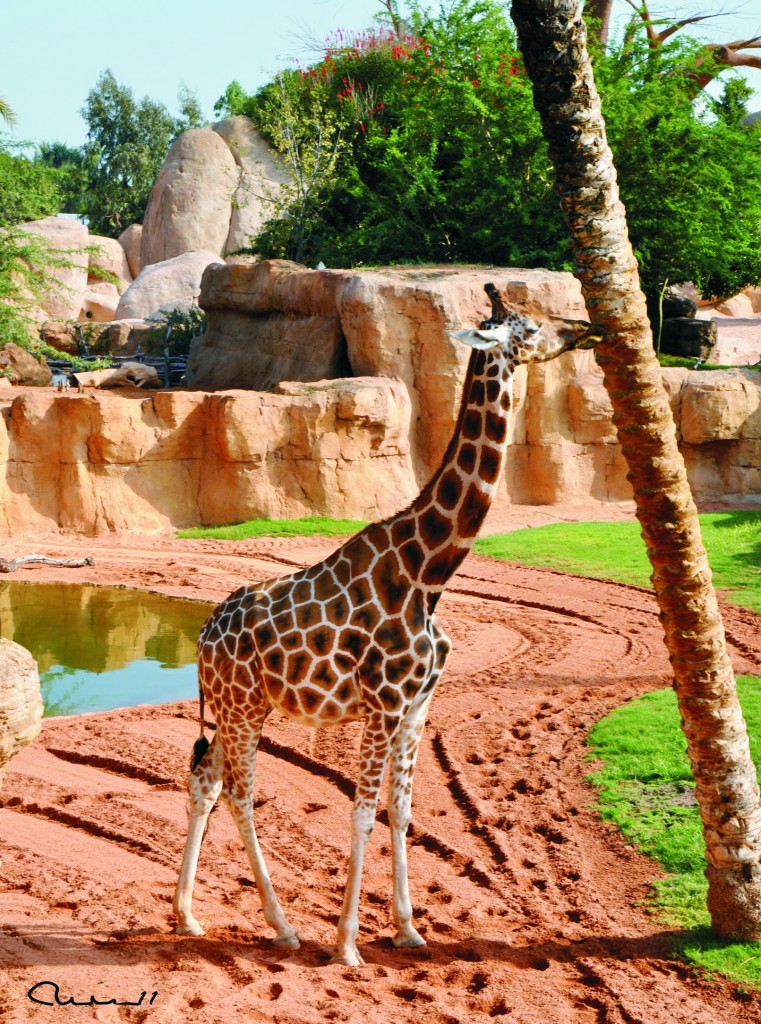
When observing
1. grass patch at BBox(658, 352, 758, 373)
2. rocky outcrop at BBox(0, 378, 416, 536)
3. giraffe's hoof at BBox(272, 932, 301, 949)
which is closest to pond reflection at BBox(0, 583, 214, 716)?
rocky outcrop at BBox(0, 378, 416, 536)

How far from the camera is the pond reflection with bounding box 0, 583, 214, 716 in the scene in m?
10.0

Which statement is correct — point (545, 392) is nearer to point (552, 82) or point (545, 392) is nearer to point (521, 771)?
point (521, 771)

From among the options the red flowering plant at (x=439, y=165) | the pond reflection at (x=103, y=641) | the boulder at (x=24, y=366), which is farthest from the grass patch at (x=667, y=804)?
the boulder at (x=24, y=366)

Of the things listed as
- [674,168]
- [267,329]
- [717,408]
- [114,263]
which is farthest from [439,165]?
Answer: [114,263]

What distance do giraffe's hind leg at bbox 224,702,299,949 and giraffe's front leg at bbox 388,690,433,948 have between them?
20.9 inches

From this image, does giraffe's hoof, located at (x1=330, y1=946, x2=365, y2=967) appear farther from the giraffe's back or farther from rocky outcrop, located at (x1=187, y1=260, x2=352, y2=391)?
rocky outcrop, located at (x1=187, y1=260, x2=352, y2=391)

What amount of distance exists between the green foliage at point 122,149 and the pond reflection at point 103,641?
123ft

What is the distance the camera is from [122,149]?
48000 mm

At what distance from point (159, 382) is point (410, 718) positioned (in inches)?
824

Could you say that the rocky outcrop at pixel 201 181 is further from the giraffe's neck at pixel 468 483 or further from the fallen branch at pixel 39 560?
the giraffe's neck at pixel 468 483

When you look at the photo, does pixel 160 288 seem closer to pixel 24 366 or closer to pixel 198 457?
pixel 24 366

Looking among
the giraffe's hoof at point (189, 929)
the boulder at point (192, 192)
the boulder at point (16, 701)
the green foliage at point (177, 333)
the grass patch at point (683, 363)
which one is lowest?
the giraffe's hoof at point (189, 929)

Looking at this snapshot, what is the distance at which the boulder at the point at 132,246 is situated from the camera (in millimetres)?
43938

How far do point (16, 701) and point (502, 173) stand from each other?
67.8ft
